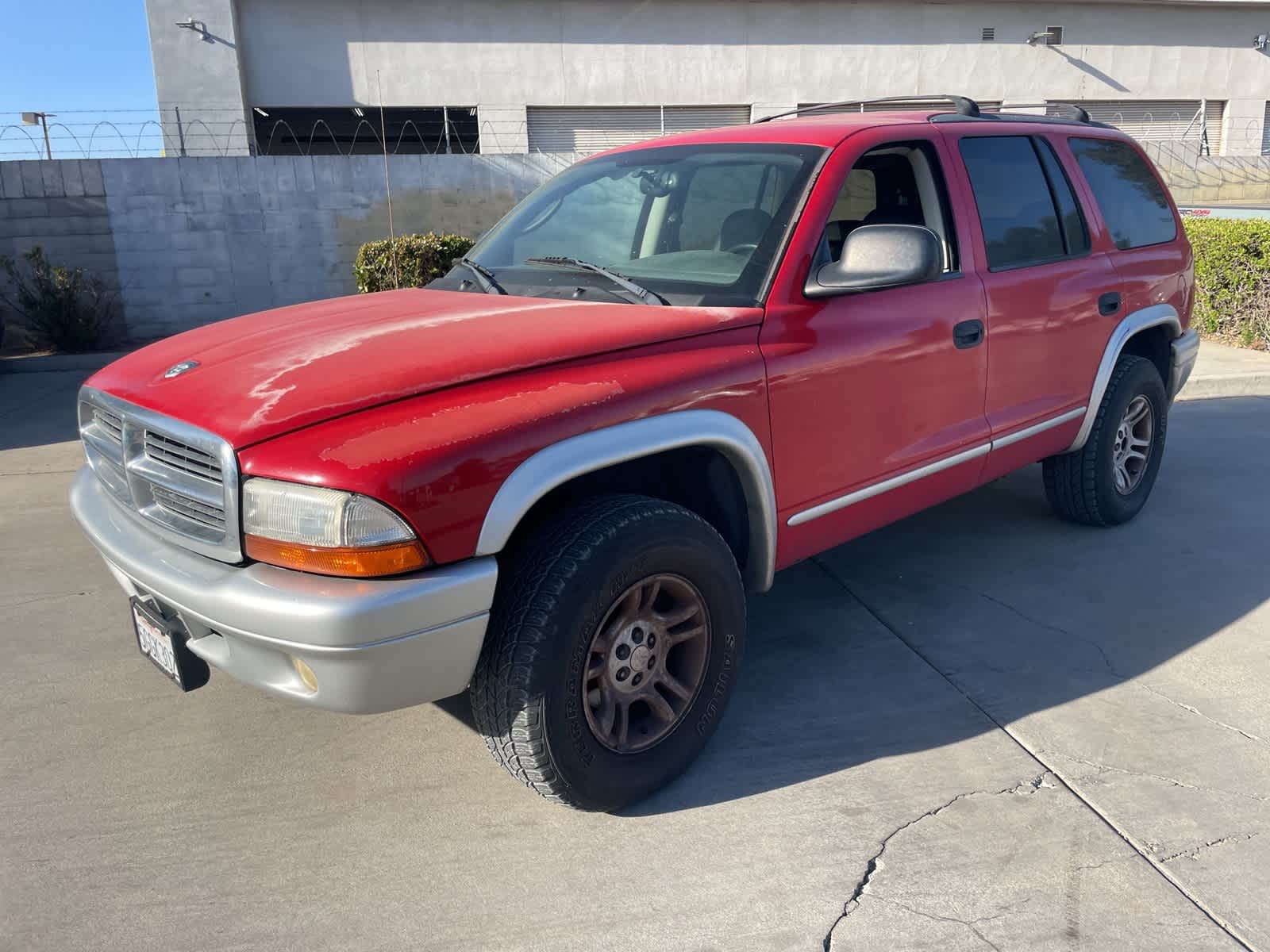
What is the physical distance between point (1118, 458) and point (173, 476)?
4.19m

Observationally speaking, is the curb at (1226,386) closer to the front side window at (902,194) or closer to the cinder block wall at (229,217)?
the front side window at (902,194)

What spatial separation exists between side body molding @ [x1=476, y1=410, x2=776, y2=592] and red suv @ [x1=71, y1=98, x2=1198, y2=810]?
0.01 m

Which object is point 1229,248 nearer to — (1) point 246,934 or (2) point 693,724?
(2) point 693,724

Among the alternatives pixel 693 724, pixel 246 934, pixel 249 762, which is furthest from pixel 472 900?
pixel 249 762

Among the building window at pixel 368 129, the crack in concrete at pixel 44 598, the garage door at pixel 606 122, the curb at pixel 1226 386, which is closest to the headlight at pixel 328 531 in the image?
the crack in concrete at pixel 44 598

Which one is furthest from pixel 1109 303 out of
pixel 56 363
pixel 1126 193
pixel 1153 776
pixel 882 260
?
pixel 56 363

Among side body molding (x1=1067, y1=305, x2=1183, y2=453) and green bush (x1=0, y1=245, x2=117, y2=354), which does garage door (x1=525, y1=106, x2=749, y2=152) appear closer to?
green bush (x1=0, y1=245, x2=117, y2=354)

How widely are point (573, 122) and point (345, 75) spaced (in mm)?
4215

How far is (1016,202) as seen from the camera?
4.04 meters

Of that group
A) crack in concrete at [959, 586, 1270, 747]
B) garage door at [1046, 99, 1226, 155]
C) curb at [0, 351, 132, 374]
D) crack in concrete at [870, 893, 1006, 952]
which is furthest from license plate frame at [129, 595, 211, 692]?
garage door at [1046, 99, 1226, 155]

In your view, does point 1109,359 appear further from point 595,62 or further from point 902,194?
point 595,62

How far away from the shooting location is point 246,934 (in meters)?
2.41

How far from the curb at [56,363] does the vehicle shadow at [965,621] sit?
28.9ft

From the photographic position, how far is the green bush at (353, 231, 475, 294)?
10617mm
